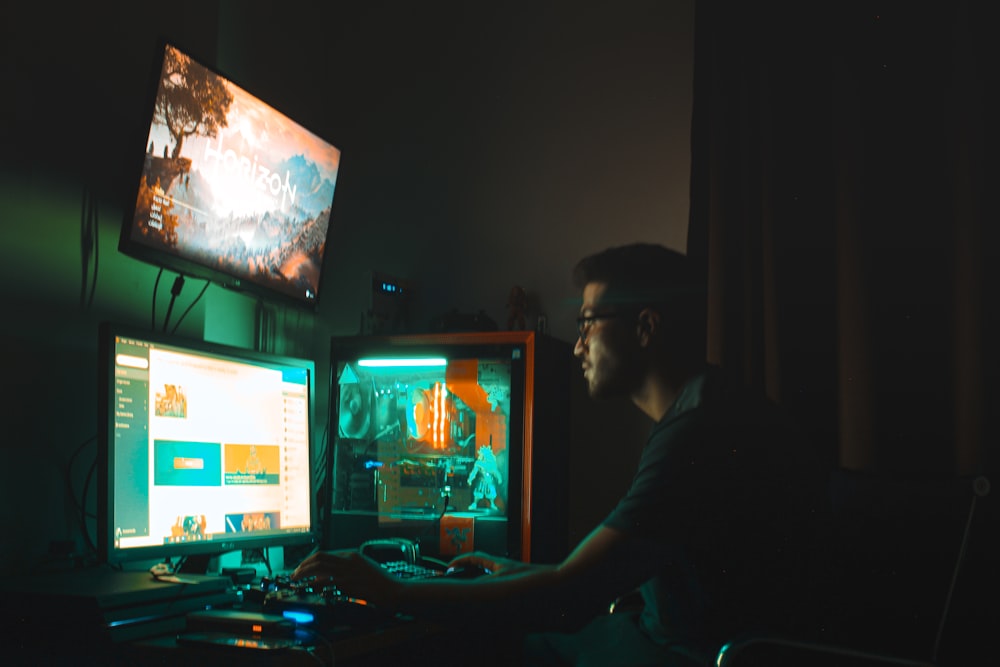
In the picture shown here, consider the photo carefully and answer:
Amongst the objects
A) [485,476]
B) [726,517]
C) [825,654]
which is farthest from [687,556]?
[485,476]

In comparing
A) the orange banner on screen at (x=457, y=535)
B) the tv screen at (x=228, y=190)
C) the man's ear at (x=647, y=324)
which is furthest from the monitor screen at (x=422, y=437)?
the man's ear at (x=647, y=324)

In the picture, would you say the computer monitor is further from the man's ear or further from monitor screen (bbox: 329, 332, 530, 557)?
the man's ear

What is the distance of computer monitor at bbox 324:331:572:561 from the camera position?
87.0 inches

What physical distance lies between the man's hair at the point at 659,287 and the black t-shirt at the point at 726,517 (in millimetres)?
263

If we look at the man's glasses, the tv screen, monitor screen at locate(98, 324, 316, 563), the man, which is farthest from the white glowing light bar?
the man

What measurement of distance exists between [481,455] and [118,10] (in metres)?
1.47

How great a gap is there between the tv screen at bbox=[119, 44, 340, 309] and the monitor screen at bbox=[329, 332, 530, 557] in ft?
1.03

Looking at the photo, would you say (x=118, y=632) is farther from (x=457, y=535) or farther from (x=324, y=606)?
(x=457, y=535)

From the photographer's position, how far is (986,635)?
5.25 feet

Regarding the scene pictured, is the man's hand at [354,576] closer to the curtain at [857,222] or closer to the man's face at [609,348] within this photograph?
the man's face at [609,348]

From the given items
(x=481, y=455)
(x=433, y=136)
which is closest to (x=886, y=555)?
(x=481, y=455)

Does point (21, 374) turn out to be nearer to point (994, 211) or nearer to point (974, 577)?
point (974, 577)

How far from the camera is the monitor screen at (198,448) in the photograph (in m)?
1.44

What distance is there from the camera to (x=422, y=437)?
242 cm
